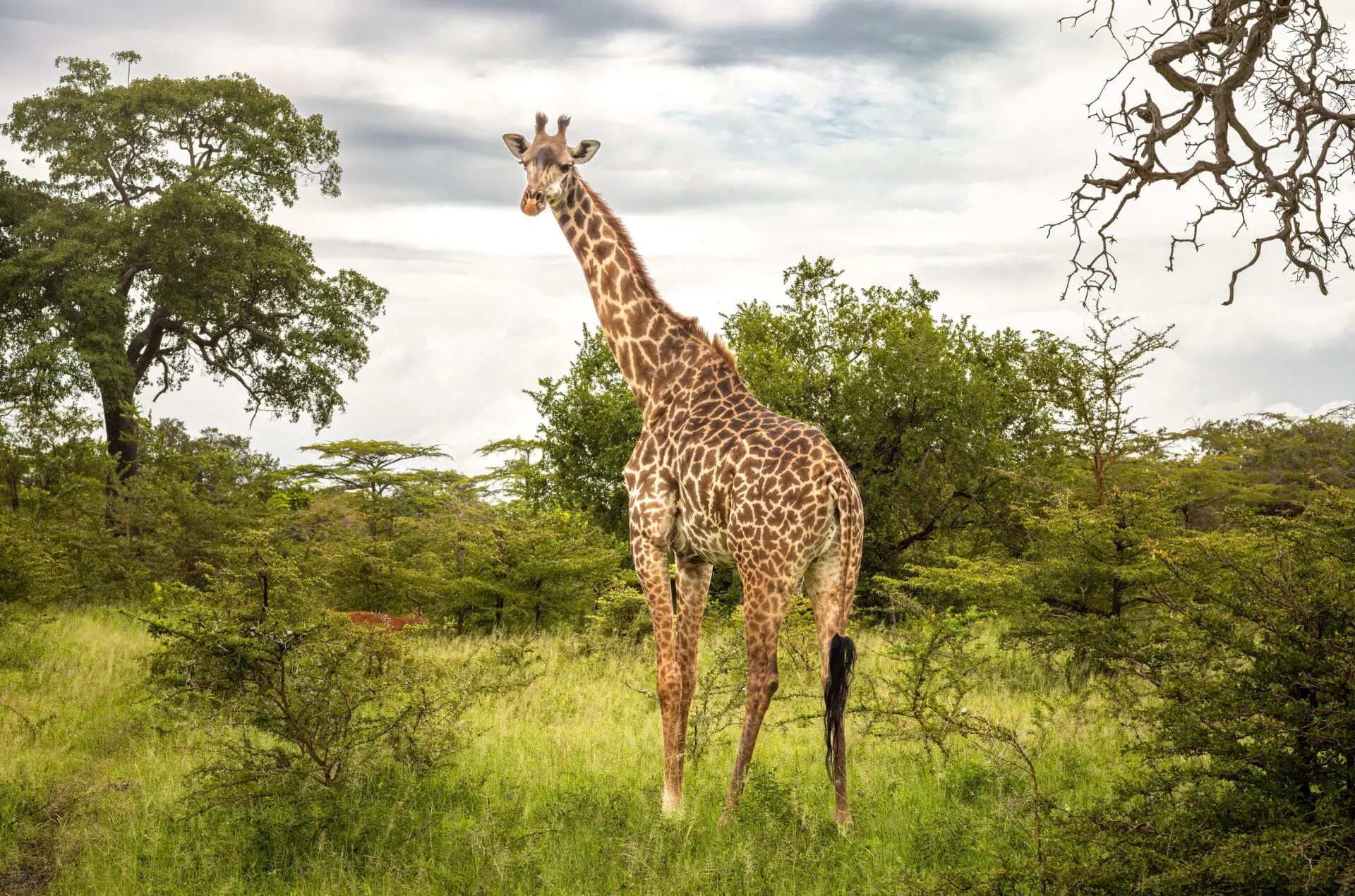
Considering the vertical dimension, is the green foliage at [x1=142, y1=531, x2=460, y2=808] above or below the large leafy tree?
below

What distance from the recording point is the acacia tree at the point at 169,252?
25391mm

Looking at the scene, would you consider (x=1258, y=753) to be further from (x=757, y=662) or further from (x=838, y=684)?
(x=757, y=662)

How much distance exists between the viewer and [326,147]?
29125 mm

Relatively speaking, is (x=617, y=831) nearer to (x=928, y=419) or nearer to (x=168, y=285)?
(x=928, y=419)

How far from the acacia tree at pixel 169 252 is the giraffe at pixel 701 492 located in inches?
773

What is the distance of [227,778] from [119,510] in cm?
1399

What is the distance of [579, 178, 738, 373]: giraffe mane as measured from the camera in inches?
300

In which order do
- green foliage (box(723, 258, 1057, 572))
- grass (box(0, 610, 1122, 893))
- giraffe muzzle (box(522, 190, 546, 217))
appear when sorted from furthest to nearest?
A: green foliage (box(723, 258, 1057, 572))
giraffe muzzle (box(522, 190, 546, 217))
grass (box(0, 610, 1122, 893))

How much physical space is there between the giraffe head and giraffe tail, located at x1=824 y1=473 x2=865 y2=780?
3.00 meters

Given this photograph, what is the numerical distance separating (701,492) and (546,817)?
7.40ft

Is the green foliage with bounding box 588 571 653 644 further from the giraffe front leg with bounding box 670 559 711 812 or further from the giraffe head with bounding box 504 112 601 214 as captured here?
the giraffe head with bounding box 504 112 601 214

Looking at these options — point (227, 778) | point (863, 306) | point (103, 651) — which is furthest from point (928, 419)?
point (227, 778)

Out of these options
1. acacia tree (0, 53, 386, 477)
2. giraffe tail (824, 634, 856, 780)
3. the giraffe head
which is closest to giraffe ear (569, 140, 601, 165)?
the giraffe head

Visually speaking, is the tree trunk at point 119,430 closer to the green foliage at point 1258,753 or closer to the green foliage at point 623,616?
the green foliage at point 623,616
